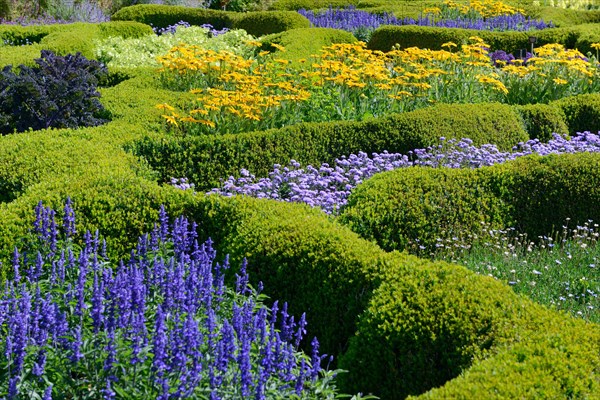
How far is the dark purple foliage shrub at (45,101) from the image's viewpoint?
875cm

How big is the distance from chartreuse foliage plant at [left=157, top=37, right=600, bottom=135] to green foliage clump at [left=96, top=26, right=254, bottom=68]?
2794 millimetres

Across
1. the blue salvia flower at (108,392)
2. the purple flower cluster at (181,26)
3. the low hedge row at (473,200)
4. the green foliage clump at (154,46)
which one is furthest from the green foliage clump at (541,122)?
the purple flower cluster at (181,26)

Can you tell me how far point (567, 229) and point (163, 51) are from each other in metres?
10.0

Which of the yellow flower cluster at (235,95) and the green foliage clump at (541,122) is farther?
the green foliage clump at (541,122)

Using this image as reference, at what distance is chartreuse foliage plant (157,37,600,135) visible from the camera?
914 cm

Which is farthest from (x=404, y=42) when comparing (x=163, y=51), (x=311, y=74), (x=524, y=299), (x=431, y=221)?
(x=524, y=299)

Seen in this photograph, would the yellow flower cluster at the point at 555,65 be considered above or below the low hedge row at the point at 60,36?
below

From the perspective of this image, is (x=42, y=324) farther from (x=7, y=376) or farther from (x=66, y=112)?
(x=66, y=112)

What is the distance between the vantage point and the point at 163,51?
609 inches

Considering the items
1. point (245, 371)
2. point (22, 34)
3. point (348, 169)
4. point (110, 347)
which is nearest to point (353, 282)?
point (245, 371)

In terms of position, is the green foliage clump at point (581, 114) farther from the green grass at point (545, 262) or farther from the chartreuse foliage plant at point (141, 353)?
the chartreuse foliage plant at point (141, 353)

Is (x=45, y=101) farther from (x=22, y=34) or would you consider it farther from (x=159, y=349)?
(x=22, y=34)

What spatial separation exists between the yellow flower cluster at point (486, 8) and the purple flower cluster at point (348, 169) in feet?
32.5

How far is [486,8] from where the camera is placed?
19219 millimetres
